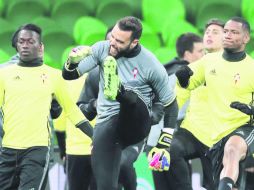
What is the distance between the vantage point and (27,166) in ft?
26.8

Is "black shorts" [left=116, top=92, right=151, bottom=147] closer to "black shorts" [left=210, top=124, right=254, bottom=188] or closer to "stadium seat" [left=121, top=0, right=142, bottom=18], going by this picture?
"black shorts" [left=210, top=124, right=254, bottom=188]

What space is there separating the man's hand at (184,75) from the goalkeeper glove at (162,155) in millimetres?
843

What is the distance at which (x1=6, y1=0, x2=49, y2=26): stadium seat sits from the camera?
14.0 meters

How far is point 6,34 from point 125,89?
241 inches

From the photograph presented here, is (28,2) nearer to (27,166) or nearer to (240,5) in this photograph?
(240,5)

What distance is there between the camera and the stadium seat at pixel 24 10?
46.1 feet

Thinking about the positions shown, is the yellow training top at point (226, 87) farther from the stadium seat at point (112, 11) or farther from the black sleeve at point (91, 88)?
the stadium seat at point (112, 11)

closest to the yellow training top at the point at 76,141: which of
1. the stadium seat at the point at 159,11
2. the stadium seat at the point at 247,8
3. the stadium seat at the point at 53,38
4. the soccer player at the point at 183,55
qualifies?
the soccer player at the point at 183,55

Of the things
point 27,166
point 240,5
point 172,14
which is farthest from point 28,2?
point 27,166

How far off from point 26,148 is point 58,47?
5470mm

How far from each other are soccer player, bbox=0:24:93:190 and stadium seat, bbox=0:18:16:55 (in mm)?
5059

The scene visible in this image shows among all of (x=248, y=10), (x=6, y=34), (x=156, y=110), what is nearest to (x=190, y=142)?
(x=156, y=110)

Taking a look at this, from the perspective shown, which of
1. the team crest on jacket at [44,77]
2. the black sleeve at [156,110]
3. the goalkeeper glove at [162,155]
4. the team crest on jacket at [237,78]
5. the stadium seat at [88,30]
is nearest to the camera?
the goalkeeper glove at [162,155]

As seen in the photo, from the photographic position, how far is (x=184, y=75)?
8.72 metres
